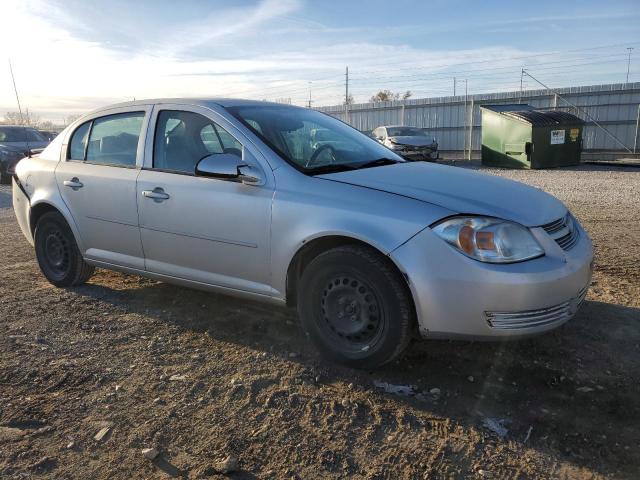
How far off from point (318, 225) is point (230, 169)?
720mm

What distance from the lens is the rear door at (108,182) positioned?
4.28 metres

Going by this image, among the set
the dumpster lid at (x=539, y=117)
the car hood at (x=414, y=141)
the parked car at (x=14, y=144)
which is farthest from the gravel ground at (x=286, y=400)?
the car hood at (x=414, y=141)

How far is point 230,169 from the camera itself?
353 centimetres

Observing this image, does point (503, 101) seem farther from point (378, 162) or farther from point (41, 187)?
point (41, 187)

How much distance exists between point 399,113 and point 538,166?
1077 cm

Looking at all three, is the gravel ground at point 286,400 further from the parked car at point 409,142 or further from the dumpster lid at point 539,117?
the parked car at point 409,142

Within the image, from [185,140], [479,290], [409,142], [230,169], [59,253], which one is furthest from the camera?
[409,142]

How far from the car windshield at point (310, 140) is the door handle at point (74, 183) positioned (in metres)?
1.55

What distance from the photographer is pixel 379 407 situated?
2936 millimetres

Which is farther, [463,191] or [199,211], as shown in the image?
[199,211]

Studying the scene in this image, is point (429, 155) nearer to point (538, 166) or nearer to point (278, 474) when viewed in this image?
point (538, 166)

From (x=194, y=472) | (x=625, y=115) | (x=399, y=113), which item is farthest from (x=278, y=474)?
(x=399, y=113)

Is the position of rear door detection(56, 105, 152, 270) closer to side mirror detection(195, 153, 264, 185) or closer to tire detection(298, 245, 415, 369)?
side mirror detection(195, 153, 264, 185)

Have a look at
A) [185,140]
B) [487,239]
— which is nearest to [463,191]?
[487,239]
